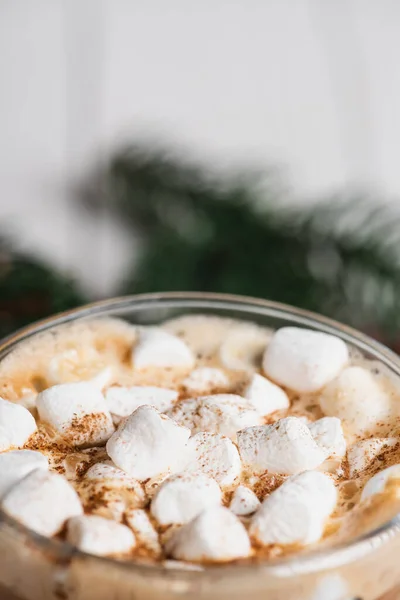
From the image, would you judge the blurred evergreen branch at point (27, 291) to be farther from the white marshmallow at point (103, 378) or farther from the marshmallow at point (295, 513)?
the marshmallow at point (295, 513)

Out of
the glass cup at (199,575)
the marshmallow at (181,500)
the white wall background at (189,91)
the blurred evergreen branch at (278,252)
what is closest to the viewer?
the glass cup at (199,575)

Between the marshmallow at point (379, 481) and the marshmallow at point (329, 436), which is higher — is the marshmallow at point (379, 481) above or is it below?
above

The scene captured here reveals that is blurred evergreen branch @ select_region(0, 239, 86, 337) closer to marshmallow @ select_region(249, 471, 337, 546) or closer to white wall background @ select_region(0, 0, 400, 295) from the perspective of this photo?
marshmallow @ select_region(249, 471, 337, 546)

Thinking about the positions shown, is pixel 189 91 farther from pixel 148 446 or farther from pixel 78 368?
pixel 148 446

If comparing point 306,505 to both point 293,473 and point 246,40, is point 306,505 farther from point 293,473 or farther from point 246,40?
point 246,40

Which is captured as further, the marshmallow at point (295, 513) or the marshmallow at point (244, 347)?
the marshmallow at point (244, 347)

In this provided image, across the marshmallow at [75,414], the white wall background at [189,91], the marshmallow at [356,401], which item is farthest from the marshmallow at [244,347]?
the white wall background at [189,91]

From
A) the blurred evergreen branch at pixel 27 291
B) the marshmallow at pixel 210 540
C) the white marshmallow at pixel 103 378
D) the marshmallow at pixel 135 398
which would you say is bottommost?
the blurred evergreen branch at pixel 27 291
